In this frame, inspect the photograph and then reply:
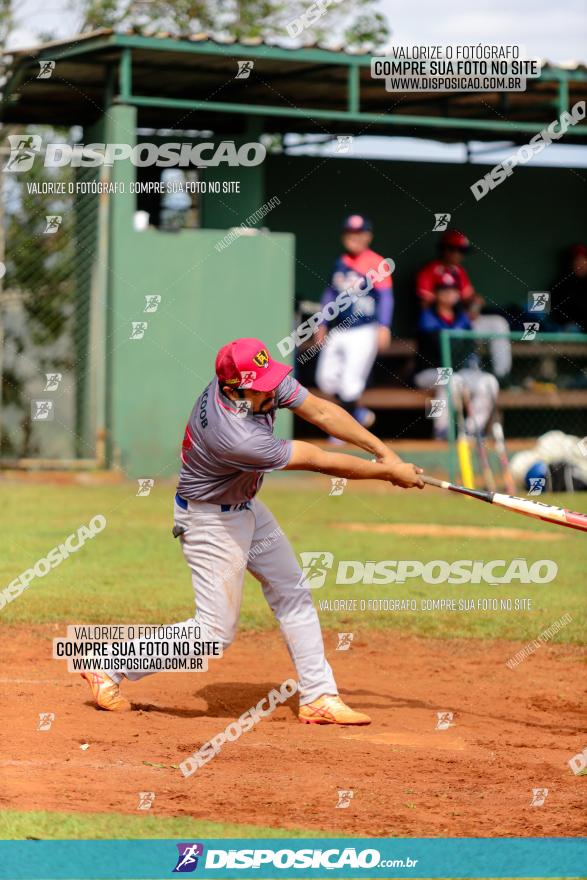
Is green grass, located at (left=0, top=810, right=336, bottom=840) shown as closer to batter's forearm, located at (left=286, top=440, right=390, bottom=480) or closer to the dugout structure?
batter's forearm, located at (left=286, top=440, right=390, bottom=480)

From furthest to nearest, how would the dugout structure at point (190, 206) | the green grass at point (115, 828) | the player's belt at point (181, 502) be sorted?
the dugout structure at point (190, 206)
the player's belt at point (181, 502)
the green grass at point (115, 828)

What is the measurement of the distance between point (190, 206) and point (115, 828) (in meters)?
13.6

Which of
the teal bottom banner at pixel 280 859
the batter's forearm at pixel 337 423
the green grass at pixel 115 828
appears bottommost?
the teal bottom banner at pixel 280 859

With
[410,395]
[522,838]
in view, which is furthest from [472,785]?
[410,395]

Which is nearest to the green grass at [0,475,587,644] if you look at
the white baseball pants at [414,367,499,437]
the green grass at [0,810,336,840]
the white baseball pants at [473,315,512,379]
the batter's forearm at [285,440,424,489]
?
the white baseball pants at [414,367,499,437]

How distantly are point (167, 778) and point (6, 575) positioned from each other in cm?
529

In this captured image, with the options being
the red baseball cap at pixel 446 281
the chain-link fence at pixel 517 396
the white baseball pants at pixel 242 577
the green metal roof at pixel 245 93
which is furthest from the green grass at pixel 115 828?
the red baseball cap at pixel 446 281

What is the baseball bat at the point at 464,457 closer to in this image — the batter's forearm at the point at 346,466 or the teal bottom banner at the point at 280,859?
the batter's forearm at the point at 346,466

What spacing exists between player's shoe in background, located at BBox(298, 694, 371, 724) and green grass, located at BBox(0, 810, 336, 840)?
199cm

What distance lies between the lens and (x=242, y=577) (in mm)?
7156

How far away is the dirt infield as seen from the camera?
564 centimetres

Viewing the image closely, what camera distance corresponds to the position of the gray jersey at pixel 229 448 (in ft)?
22.0

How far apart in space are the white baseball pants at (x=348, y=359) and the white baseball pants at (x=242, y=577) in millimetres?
9440

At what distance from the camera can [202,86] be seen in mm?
17656
